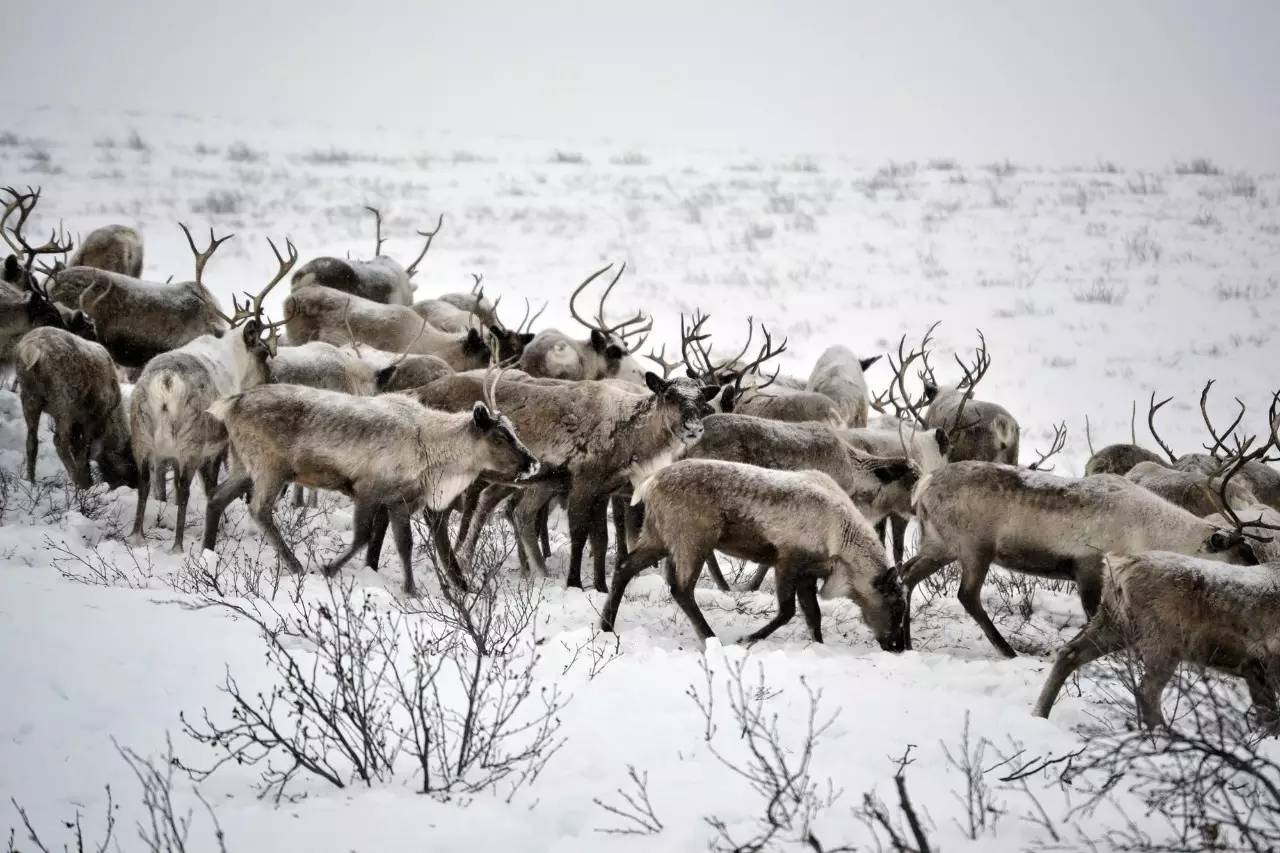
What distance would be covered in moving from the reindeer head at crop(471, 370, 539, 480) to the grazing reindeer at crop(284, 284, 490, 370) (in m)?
4.26

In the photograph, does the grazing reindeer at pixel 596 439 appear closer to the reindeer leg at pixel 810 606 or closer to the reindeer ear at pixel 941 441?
the reindeer leg at pixel 810 606

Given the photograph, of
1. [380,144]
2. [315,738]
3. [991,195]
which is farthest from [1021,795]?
[380,144]

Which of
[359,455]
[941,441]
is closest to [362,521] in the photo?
[359,455]

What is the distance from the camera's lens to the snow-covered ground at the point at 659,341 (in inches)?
166

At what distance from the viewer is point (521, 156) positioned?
40.7m

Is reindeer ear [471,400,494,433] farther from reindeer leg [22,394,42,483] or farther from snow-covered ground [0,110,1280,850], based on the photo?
reindeer leg [22,394,42,483]

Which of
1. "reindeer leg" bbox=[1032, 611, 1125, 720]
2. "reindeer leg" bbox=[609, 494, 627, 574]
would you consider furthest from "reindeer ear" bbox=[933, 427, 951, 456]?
"reindeer leg" bbox=[1032, 611, 1125, 720]

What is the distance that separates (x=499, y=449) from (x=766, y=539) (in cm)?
206

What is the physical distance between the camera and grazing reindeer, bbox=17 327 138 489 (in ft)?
28.5

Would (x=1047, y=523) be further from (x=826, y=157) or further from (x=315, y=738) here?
(x=826, y=157)

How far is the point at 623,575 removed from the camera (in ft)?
22.3

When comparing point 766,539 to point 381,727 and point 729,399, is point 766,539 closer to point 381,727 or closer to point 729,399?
point 729,399

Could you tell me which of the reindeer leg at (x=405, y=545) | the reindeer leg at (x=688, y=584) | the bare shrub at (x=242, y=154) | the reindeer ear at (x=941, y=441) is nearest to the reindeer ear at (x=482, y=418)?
the reindeer leg at (x=405, y=545)

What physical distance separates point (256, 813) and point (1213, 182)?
3597 centimetres
